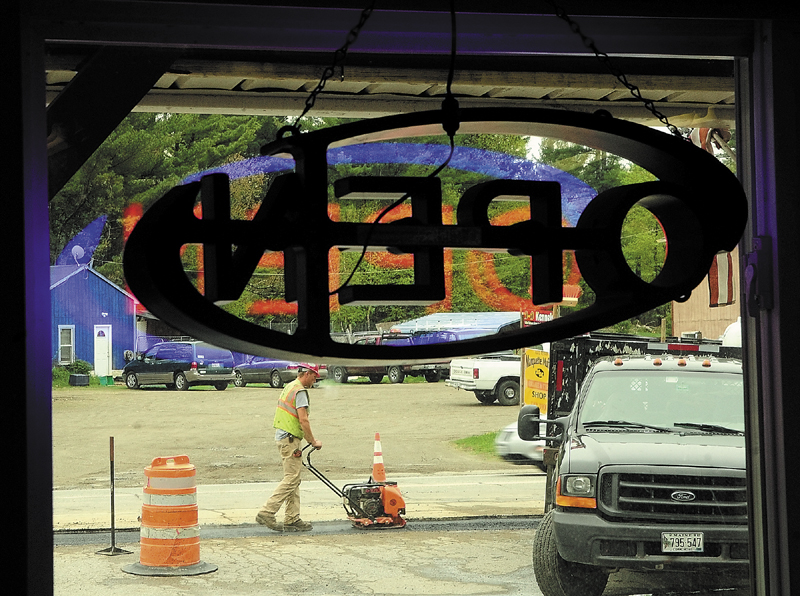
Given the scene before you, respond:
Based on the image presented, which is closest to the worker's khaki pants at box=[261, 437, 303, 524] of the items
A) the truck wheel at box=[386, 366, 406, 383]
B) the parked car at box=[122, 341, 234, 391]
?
the parked car at box=[122, 341, 234, 391]

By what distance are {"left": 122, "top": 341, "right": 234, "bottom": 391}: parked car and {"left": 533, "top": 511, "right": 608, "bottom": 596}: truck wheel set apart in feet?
32.2

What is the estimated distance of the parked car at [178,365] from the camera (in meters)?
16.8

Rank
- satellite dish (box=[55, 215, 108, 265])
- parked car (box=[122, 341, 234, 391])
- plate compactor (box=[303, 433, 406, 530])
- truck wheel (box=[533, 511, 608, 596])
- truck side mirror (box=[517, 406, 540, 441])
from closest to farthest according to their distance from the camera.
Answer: truck wheel (box=[533, 511, 608, 596]) → truck side mirror (box=[517, 406, 540, 441]) → plate compactor (box=[303, 433, 406, 530]) → satellite dish (box=[55, 215, 108, 265]) → parked car (box=[122, 341, 234, 391])

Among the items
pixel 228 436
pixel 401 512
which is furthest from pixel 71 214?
pixel 228 436

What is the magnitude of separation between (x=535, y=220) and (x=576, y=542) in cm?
498

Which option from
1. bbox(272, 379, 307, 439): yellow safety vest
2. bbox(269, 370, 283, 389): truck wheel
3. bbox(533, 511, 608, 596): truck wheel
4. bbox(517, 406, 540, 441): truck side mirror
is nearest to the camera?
bbox(533, 511, 608, 596): truck wheel

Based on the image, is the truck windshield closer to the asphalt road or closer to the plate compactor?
the asphalt road

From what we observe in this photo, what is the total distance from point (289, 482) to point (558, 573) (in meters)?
3.90

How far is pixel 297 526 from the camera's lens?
35.6ft

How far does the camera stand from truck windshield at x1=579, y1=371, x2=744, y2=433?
25.0 feet

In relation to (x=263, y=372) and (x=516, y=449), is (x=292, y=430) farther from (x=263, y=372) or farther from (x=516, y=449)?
(x=263, y=372)

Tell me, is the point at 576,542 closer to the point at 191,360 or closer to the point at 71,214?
the point at 71,214

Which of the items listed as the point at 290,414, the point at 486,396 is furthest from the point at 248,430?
the point at 290,414

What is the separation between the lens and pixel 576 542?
22.9 feet
